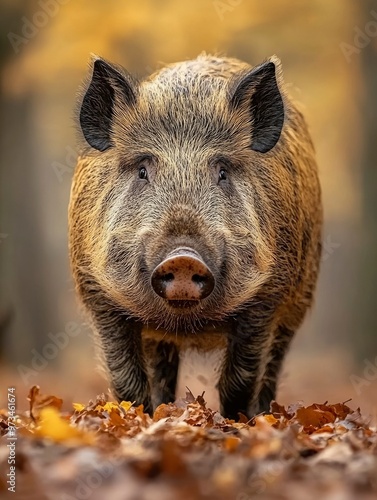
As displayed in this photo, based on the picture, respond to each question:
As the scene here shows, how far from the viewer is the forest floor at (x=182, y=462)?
3467 mm

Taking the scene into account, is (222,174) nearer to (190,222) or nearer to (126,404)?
(190,222)

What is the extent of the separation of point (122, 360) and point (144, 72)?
26.9ft

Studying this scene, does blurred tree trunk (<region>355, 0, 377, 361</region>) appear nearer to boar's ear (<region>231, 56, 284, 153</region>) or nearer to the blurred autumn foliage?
the blurred autumn foliage

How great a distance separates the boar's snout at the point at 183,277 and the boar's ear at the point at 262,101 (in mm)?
1610

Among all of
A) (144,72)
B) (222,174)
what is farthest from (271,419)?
(144,72)

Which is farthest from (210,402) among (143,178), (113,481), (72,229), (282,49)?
(282,49)

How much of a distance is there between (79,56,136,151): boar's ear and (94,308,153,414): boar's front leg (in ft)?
4.01

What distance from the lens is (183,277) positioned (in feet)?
17.2

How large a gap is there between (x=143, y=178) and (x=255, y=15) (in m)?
12.1

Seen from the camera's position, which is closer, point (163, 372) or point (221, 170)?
point (221, 170)

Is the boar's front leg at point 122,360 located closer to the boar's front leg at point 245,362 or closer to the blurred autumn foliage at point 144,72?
the boar's front leg at point 245,362

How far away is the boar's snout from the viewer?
5.20 m

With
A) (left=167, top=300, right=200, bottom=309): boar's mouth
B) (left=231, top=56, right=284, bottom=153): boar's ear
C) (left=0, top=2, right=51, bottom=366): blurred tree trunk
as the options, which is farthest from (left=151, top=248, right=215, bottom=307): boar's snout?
(left=0, top=2, right=51, bottom=366): blurred tree trunk

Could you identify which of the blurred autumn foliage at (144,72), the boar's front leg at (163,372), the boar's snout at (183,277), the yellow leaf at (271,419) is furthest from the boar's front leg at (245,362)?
the blurred autumn foliage at (144,72)
